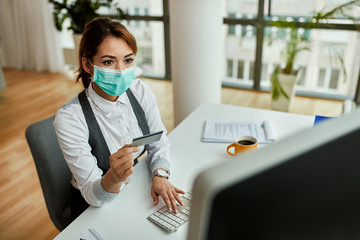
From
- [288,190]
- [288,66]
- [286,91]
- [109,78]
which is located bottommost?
[286,91]

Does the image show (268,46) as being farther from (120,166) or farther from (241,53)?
(120,166)

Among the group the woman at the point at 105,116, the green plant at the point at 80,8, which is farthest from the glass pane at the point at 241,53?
the woman at the point at 105,116

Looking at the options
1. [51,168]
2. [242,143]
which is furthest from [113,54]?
[242,143]

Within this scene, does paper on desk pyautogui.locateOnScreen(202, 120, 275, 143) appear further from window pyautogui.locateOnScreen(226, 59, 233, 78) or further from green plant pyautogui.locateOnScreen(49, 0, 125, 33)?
green plant pyautogui.locateOnScreen(49, 0, 125, 33)

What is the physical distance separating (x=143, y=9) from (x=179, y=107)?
202cm

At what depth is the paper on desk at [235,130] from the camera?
1496mm

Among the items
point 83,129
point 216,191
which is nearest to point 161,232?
point 83,129

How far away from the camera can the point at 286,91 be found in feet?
11.5

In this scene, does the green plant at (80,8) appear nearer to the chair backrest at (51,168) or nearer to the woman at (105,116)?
the woman at (105,116)

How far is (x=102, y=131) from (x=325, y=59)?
3.20m

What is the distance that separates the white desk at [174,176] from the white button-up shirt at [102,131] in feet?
0.16

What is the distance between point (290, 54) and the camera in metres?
3.38

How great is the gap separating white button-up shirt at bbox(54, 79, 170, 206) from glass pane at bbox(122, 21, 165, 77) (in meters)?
3.12

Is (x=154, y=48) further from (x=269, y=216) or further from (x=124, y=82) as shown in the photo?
(x=269, y=216)
